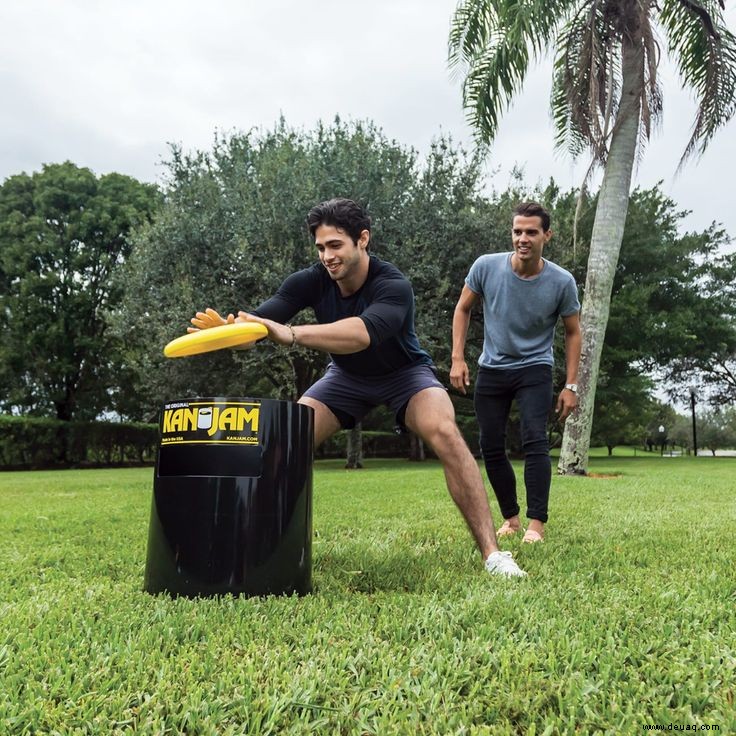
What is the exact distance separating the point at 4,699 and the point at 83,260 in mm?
23562

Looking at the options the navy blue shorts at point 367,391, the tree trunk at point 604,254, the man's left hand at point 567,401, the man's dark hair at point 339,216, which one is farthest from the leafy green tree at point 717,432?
the man's dark hair at point 339,216

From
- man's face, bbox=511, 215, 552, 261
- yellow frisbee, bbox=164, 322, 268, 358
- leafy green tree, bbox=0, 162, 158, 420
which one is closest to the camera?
yellow frisbee, bbox=164, 322, 268, 358

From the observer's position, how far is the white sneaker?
97.8 inches

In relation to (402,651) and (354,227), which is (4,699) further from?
(354,227)

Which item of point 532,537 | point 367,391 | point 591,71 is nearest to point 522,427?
point 532,537

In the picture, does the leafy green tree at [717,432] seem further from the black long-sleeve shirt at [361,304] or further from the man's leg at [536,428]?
the black long-sleeve shirt at [361,304]

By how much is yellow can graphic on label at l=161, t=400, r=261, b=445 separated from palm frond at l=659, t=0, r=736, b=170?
10606 mm

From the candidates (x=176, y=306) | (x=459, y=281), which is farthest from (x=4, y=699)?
(x=459, y=281)

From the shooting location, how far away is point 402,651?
1705mm

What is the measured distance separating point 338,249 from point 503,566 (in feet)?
4.96

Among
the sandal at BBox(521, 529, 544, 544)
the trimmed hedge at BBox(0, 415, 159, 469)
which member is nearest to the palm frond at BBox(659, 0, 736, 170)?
the sandal at BBox(521, 529, 544, 544)

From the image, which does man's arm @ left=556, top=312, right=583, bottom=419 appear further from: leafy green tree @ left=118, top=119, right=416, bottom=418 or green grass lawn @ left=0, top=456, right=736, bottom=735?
leafy green tree @ left=118, top=119, right=416, bottom=418

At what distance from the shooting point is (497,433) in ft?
12.4

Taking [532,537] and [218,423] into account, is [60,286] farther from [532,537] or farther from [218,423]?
[218,423]
